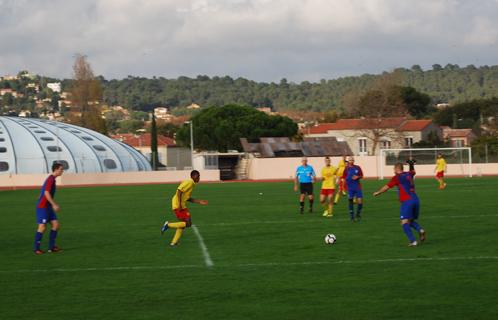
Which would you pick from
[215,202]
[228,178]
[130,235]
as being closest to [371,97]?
[228,178]

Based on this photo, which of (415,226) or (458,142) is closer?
(415,226)

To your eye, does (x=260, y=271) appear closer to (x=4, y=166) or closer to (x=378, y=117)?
(x=4, y=166)

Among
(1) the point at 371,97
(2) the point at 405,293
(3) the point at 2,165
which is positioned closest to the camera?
(2) the point at 405,293

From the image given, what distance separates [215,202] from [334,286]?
83.9ft

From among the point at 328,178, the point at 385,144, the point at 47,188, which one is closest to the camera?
the point at 47,188

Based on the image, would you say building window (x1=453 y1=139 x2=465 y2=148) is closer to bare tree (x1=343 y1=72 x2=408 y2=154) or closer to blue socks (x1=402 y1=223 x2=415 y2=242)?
bare tree (x1=343 y1=72 x2=408 y2=154)

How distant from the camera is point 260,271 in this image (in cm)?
1523

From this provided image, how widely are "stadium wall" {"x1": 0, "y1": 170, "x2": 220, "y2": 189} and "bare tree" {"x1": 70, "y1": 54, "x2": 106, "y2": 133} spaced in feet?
158

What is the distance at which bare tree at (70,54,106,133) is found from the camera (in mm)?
121125

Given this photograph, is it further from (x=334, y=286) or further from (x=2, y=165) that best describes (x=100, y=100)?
(x=334, y=286)

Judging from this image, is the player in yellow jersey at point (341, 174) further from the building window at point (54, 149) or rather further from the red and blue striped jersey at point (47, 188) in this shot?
the building window at point (54, 149)

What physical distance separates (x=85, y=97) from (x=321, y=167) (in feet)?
173

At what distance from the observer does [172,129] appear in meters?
168

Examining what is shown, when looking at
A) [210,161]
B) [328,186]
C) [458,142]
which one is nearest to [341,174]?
[328,186]
